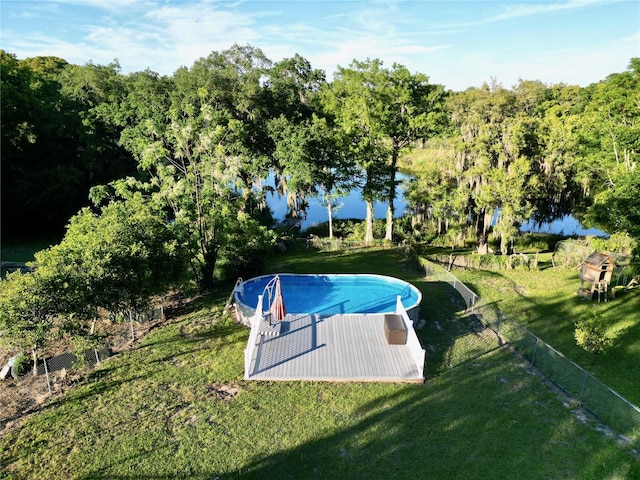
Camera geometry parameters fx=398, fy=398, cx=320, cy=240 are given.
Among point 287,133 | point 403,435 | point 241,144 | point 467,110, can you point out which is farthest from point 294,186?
point 467,110

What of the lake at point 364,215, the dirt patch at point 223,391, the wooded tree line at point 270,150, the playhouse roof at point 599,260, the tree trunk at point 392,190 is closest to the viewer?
the dirt patch at point 223,391

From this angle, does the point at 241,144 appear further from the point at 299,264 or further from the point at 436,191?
the point at 436,191

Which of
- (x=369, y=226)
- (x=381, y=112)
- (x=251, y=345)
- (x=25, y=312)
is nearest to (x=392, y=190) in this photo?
(x=369, y=226)

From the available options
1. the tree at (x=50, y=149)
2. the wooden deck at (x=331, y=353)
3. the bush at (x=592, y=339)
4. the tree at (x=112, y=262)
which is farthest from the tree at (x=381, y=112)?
the tree at (x=50, y=149)

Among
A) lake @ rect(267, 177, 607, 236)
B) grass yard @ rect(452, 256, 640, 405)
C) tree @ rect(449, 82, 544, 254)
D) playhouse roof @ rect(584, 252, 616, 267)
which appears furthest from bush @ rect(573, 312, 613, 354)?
lake @ rect(267, 177, 607, 236)

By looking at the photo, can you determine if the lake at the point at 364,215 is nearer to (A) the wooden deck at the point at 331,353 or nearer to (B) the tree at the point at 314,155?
(B) the tree at the point at 314,155

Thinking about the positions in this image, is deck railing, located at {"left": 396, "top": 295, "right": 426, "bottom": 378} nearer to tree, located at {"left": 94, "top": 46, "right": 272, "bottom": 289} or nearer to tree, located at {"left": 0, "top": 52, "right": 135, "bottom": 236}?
tree, located at {"left": 94, "top": 46, "right": 272, "bottom": 289}

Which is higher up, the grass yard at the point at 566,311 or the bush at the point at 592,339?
the bush at the point at 592,339
